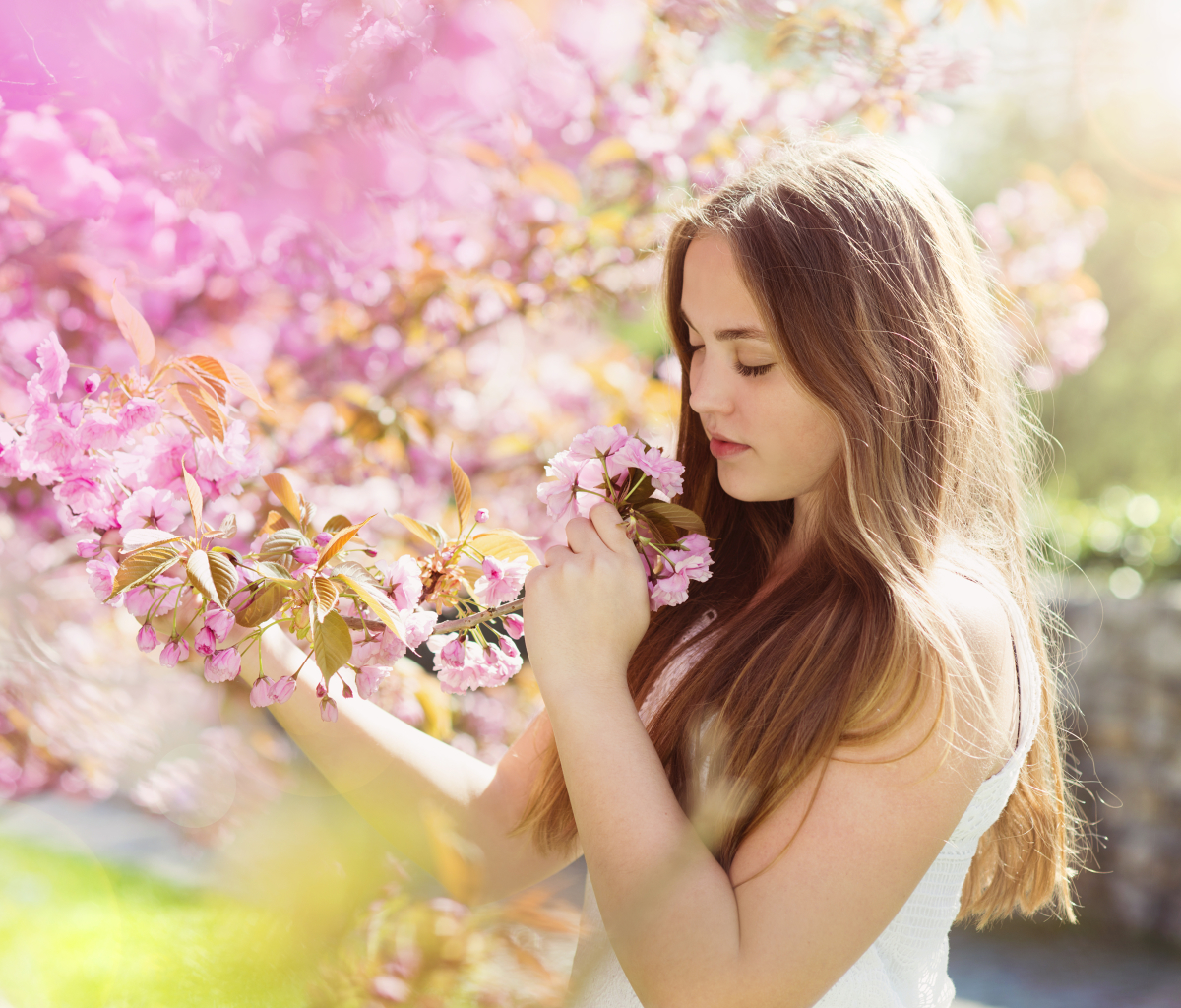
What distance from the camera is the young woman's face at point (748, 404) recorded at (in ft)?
3.52

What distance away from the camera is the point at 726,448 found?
3.67 feet

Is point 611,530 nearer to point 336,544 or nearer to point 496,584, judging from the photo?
point 496,584

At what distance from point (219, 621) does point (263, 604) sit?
33 mm

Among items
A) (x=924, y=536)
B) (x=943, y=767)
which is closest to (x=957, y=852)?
(x=943, y=767)

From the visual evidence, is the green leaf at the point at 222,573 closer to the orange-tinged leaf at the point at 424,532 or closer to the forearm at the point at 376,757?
the orange-tinged leaf at the point at 424,532

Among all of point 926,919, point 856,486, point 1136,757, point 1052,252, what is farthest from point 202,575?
point 1136,757

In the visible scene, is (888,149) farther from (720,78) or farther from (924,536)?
(720,78)

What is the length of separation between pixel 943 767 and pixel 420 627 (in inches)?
21.6

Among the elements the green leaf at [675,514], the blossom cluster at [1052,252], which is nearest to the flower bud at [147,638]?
the green leaf at [675,514]

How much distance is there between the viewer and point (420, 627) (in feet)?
2.69

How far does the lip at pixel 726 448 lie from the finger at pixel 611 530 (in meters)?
0.23

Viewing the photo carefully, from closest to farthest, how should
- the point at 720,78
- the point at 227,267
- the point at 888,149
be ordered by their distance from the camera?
the point at 888,149
the point at 227,267
the point at 720,78

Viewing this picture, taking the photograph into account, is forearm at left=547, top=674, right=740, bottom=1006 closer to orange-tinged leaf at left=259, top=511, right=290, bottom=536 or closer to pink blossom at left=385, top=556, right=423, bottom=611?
pink blossom at left=385, top=556, right=423, bottom=611

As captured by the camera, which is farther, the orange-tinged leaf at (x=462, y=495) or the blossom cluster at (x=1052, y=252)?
the blossom cluster at (x=1052, y=252)
